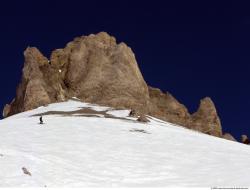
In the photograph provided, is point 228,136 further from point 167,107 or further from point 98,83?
point 98,83

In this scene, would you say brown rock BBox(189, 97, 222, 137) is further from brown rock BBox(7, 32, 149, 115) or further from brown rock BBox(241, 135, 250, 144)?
brown rock BBox(7, 32, 149, 115)

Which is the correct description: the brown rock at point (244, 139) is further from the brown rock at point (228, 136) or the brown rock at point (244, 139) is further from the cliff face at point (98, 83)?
the cliff face at point (98, 83)

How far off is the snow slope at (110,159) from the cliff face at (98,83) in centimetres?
4321

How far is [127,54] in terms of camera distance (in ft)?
331

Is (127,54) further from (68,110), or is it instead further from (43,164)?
(43,164)

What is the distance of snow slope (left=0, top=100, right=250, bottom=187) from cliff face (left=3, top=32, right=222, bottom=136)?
43.2 metres

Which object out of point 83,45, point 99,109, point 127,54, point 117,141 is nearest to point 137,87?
point 127,54

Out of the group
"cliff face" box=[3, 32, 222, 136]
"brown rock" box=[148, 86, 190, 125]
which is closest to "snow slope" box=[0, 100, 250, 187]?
"cliff face" box=[3, 32, 222, 136]

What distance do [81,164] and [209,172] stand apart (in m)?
6.75

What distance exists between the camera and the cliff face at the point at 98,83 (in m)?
90.8

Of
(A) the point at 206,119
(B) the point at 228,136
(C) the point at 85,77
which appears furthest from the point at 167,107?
(C) the point at 85,77

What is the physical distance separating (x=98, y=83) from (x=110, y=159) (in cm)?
6400

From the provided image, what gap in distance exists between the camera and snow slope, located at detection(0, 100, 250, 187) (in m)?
24.2

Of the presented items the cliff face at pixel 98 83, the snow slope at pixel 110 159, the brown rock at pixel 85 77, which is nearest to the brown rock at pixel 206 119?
the cliff face at pixel 98 83
